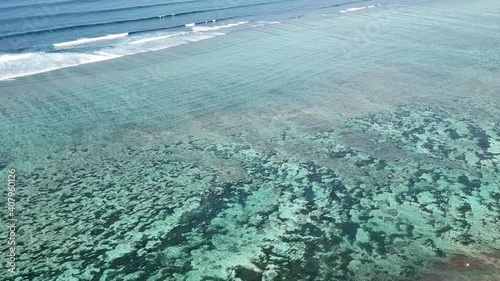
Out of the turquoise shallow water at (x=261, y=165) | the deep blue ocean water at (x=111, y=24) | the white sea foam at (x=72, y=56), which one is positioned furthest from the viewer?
the deep blue ocean water at (x=111, y=24)

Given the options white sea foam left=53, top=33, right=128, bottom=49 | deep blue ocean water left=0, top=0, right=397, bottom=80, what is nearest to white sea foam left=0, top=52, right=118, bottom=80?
deep blue ocean water left=0, top=0, right=397, bottom=80

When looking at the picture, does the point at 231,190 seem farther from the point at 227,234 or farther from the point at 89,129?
the point at 89,129

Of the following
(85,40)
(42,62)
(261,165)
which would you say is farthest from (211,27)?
(261,165)

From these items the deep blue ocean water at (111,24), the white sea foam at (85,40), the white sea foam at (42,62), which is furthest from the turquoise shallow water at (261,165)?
the white sea foam at (85,40)

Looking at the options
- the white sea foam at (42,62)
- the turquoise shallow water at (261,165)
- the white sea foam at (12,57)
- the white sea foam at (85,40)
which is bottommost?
the turquoise shallow water at (261,165)

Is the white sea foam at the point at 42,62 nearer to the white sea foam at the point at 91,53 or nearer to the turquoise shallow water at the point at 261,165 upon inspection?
the white sea foam at the point at 91,53

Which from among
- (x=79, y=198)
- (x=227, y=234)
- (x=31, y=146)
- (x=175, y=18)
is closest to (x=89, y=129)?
(x=31, y=146)

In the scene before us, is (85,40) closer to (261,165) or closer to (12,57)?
(12,57)
